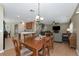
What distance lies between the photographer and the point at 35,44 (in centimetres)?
262

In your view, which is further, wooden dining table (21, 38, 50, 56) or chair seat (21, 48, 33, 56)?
chair seat (21, 48, 33, 56)

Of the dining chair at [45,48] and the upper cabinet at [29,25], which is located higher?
the upper cabinet at [29,25]

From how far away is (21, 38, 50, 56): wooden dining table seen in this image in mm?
2336

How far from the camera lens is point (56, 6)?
2.78 metres

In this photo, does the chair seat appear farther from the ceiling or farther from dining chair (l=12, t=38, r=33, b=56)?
the ceiling

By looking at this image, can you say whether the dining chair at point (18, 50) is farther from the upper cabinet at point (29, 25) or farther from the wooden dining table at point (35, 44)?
the upper cabinet at point (29, 25)

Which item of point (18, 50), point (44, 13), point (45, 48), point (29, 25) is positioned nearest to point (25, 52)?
point (18, 50)

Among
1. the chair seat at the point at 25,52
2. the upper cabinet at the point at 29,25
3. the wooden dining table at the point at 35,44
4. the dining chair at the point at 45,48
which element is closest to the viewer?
the wooden dining table at the point at 35,44

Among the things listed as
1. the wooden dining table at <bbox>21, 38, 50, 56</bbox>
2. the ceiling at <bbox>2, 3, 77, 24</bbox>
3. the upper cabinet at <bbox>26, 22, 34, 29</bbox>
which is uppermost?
the ceiling at <bbox>2, 3, 77, 24</bbox>

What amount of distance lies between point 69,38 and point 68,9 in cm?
80


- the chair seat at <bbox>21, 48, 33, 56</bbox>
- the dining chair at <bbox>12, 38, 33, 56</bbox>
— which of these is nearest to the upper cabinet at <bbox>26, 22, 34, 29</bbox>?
the dining chair at <bbox>12, 38, 33, 56</bbox>

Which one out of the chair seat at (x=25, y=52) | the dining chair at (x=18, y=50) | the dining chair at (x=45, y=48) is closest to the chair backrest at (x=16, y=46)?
the dining chair at (x=18, y=50)

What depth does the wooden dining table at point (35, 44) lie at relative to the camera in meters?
2.34

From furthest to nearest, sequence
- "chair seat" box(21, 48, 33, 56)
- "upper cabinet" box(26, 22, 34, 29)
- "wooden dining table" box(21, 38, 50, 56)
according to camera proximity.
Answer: "upper cabinet" box(26, 22, 34, 29), "chair seat" box(21, 48, 33, 56), "wooden dining table" box(21, 38, 50, 56)
